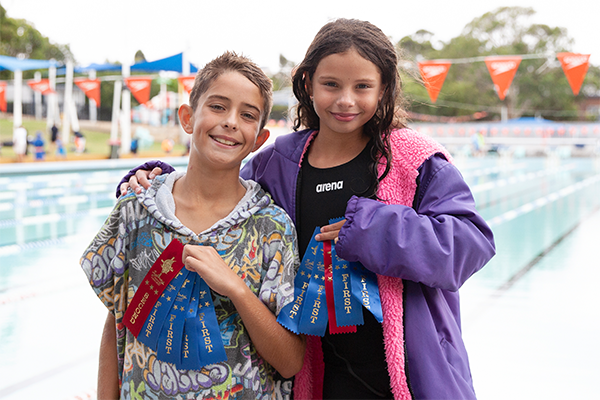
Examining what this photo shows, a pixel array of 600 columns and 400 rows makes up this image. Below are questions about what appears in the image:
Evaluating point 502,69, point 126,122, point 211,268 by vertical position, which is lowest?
point 126,122

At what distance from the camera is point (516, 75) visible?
40.1 metres

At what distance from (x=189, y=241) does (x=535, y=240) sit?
6.53m

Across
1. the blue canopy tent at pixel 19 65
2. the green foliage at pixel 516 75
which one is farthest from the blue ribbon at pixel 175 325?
the green foliage at pixel 516 75

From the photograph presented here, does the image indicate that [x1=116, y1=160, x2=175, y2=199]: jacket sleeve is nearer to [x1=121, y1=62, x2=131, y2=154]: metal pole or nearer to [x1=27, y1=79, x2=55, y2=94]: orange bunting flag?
[x1=121, y1=62, x2=131, y2=154]: metal pole

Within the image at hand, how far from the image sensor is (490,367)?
3.21 meters

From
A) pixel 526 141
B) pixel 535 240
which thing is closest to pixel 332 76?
pixel 535 240

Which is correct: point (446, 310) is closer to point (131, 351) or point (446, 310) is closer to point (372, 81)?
point (372, 81)

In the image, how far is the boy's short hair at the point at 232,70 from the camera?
4.57 ft

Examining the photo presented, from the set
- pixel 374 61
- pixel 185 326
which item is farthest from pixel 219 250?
pixel 374 61

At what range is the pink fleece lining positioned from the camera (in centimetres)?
137

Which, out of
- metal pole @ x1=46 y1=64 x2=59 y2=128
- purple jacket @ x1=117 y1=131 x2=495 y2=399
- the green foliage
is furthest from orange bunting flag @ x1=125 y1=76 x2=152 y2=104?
the green foliage

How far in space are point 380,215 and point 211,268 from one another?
41 cm

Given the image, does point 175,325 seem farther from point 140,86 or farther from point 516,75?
point 516,75

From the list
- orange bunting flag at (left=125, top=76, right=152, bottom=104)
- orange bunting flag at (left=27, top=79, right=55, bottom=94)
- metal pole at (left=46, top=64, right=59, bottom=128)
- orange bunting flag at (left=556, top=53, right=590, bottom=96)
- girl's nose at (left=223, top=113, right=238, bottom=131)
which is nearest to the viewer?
girl's nose at (left=223, top=113, right=238, bottom=131)
